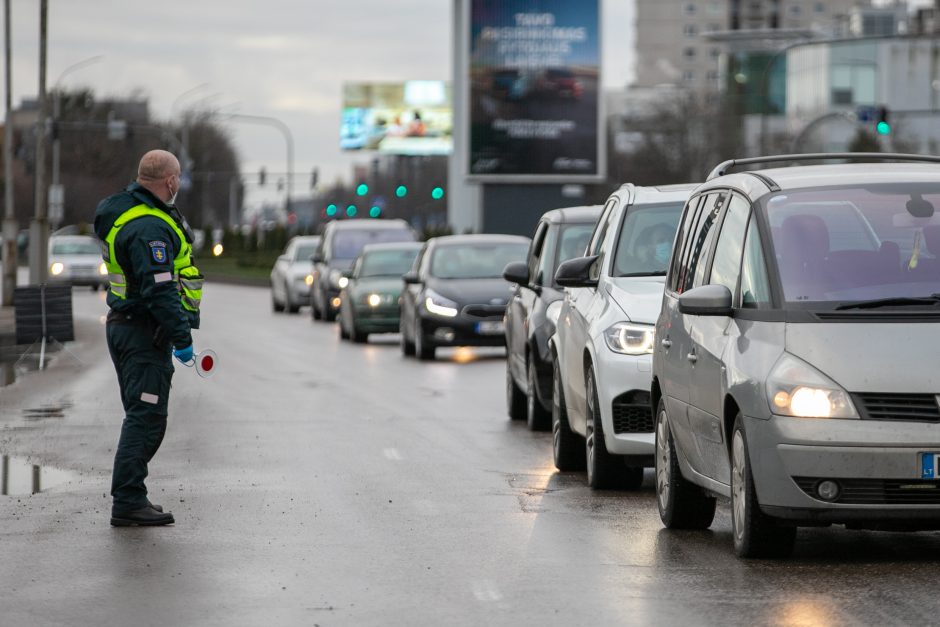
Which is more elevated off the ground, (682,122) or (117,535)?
(682,122)

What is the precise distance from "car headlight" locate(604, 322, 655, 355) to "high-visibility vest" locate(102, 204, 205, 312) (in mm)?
2613

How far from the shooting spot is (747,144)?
122750 millimetres

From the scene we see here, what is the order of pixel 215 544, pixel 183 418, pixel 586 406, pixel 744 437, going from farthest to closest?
pixel 183 418 → pixel 586 406 → pixel 215 544 → pixel 744 437

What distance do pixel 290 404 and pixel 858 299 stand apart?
10498 mm

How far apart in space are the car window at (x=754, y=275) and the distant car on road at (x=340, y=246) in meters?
27.4

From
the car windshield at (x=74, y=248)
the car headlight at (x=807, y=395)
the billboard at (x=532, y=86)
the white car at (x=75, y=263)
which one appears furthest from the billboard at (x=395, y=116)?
the car headlight at (x=807, y=395)

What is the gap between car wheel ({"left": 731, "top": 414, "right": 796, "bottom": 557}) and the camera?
820cm

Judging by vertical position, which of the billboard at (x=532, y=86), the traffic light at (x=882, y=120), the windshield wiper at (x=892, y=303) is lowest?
the windshield wiper at (x=892, y=303)

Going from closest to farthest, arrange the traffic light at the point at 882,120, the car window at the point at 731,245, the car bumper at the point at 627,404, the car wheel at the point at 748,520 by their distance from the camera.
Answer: the car wheel at the point at 748,520 < the car window at the point at 731,245 < the car bumper at the point at 627,404 < the traffic light at the point at 882,120

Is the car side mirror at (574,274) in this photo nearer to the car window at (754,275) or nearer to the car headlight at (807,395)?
the car window at (754,275)

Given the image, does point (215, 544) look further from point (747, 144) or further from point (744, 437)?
point (747, 144)

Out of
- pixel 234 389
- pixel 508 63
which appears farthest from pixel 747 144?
pixel 234 389

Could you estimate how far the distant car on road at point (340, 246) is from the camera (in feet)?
121

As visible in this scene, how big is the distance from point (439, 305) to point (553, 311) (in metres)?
11.1
